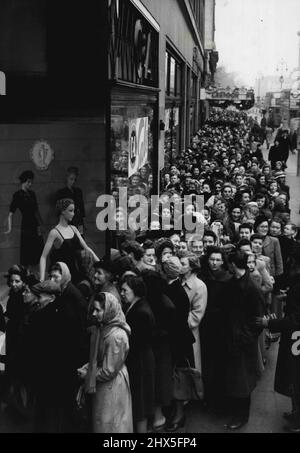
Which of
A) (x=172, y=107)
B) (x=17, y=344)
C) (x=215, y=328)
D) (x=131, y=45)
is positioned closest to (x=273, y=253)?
(x=215, y=328)

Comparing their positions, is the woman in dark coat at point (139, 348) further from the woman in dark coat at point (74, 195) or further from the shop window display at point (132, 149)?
the shop window display at point (132, 149)

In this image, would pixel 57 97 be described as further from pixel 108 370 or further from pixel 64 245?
pixel 108 370

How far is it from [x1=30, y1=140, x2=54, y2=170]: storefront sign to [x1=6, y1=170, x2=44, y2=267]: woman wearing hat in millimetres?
338

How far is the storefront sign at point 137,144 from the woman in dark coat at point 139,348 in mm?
6464

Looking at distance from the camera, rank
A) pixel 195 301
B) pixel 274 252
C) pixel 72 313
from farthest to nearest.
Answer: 1. pixel 274 252
2. pixel 195 301
3. pixel 72 313

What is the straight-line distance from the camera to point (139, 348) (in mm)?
6254

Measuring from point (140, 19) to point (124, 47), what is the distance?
252 centimetres

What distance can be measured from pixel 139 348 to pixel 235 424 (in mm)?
1360

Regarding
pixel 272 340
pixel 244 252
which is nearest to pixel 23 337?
pixel 244 252

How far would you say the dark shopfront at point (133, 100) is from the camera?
1121cm

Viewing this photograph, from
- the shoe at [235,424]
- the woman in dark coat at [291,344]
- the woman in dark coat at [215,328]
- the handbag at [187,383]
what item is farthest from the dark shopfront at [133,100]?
the shoe at [235,424]

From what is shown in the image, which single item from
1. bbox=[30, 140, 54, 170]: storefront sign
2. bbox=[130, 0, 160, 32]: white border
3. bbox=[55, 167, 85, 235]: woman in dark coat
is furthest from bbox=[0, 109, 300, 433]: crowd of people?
bbox=[130, 0, 160, 32]: white border
